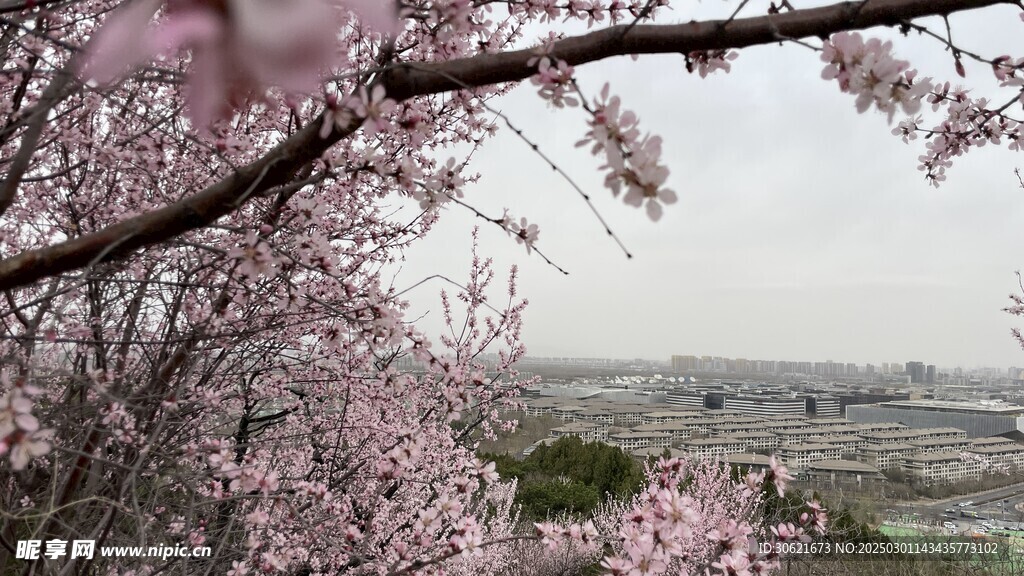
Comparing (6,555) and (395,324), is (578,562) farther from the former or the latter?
(395,324)

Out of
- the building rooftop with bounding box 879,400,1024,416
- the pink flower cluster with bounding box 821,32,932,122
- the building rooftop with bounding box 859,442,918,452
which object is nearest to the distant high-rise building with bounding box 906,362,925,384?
the building rooftop with bounding box 879,400,1024,416

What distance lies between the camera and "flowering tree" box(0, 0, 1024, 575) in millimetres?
568

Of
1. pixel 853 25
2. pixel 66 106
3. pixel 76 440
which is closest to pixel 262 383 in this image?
pixel 76 440

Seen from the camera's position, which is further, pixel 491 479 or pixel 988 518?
pixel 988 518

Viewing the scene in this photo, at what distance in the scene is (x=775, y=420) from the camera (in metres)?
26.2

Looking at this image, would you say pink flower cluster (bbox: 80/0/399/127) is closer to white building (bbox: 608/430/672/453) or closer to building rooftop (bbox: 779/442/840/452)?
white building (bbox: 608/430/672/453)

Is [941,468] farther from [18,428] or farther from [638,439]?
[18,428]

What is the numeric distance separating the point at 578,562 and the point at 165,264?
9760 mm

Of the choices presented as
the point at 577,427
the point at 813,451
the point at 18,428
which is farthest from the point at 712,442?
the point at 18,428

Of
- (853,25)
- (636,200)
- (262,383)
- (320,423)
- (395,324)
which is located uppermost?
(853,25)

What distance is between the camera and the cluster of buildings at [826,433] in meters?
17.5

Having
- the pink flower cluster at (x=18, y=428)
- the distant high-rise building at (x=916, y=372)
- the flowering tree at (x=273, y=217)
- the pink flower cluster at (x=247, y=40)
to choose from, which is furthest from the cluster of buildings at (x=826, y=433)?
the pink flower cluster at (x=247, y=40)

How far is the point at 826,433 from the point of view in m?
22.7

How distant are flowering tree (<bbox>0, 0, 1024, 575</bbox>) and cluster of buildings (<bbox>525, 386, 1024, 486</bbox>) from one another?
1214 centimetres
